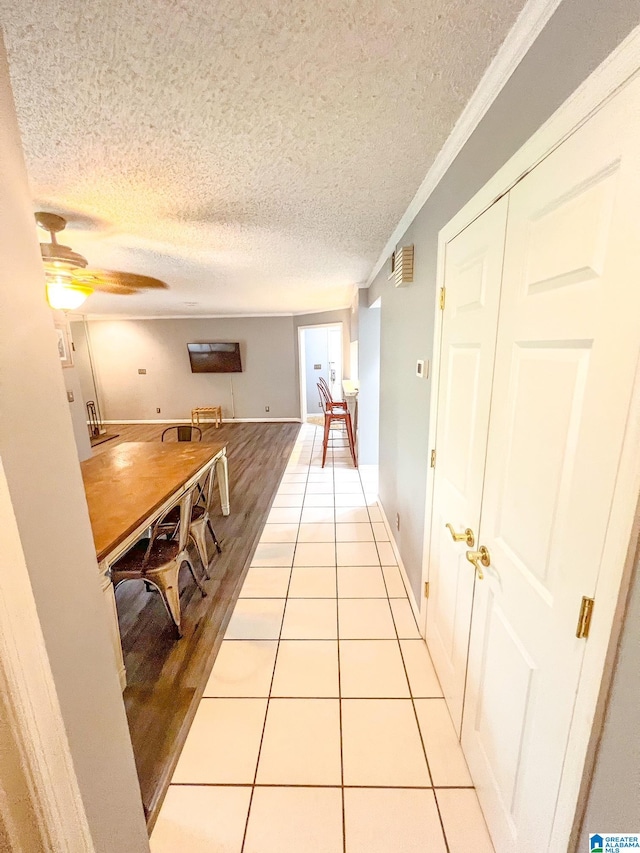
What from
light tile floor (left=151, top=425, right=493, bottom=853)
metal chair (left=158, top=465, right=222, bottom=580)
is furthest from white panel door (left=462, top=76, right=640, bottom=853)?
metal chair (left=158, top=465, right=222, bottom=580)

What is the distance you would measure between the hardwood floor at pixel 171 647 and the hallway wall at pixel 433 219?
→ 1221mm

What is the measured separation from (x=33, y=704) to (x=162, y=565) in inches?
53.6

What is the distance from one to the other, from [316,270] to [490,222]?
8.28 ft

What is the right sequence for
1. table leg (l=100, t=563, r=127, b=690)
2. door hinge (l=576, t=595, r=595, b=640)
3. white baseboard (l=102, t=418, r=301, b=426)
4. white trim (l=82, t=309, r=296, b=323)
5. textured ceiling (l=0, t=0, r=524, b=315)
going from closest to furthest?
1. door hinge (l=576, t=595, r=595, b=640)
2. textured ceiling (l=0, t=0, r=524, b=315)
3. table leg (l=100, t=563, r=127, b=690)
4. white trim (l=82, t=309, r=296, b=323)
5. white baseboard (l=102, t=418, r=301, b=426)

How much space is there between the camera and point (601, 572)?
0.60 meters

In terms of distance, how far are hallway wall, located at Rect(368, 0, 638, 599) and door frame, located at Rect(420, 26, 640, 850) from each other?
0.05m

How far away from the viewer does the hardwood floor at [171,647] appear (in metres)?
1.33

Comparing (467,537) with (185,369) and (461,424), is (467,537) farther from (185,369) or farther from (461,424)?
(185,369)

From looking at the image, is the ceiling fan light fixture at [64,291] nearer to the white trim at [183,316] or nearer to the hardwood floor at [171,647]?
the hardwood floor at [171,647]

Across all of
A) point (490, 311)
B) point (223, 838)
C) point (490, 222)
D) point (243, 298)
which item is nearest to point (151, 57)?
point (490, 222)

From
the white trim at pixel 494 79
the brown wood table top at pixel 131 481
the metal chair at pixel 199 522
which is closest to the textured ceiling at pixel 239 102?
the white trim at pixel 494 79

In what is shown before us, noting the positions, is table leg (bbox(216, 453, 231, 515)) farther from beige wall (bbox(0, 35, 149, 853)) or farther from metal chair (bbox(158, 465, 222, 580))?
beige wall (bbox(0, 35, 149, 853))

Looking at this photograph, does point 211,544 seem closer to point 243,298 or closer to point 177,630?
point 177,630

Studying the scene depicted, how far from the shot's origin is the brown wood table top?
163 cm
